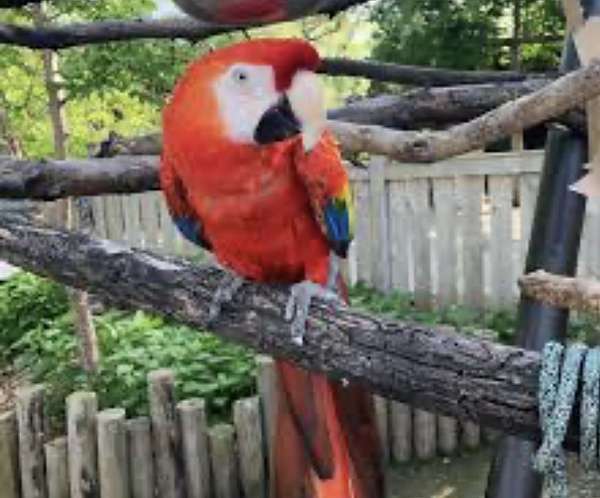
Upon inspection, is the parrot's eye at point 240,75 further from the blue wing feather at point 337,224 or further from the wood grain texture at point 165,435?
the wood grain texture at point 165,435

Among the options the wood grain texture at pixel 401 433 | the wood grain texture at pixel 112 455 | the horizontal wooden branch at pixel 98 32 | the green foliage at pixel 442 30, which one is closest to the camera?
the horizontal wooden branch at pixel 98 32

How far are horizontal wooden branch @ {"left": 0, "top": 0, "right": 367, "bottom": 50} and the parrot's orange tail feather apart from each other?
75 cm

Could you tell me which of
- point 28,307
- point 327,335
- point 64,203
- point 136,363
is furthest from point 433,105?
point 28,307

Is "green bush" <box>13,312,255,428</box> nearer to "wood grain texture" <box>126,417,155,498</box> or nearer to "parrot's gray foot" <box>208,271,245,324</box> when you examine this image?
"wood grain texture" <box>126,417,155,498</box>

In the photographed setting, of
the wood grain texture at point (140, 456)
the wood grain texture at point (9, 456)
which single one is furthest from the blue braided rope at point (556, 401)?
the wood grain texture at point (9, 456)

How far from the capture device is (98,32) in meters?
1.62

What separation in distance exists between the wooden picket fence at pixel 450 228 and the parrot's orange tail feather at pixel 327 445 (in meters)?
2.10

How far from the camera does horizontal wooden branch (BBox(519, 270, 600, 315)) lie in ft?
1.99

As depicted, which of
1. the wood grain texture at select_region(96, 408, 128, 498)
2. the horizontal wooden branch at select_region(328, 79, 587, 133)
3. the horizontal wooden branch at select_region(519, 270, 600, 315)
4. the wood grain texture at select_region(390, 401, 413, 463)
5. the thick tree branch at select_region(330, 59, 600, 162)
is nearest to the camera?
the horizontal wooden branch at select_region(519, 270, 600, 315)

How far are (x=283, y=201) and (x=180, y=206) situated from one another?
0.18 metres

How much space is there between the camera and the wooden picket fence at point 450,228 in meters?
3.16

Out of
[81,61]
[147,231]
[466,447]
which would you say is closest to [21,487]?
[466,447]

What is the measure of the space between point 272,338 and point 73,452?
1.26 meters

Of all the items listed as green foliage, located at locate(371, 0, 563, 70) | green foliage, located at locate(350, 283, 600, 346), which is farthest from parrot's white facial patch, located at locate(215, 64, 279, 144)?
green foliage, located at locate(371, 0, 563, 70)
